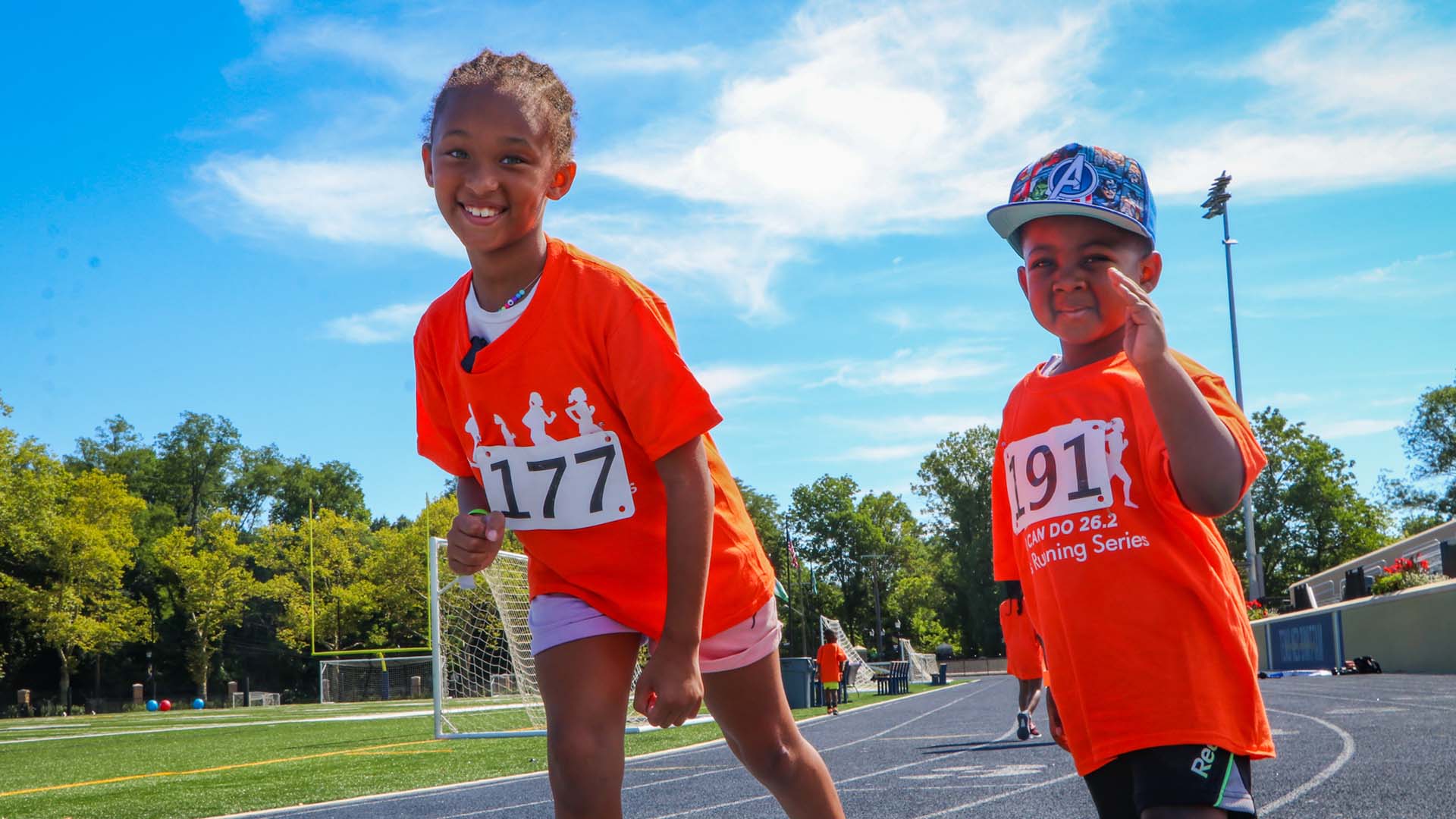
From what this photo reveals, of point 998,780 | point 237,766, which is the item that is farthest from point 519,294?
point 237,766

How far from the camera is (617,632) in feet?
8.73

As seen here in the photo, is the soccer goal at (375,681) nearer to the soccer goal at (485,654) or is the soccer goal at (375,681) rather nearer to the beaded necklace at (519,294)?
the soccer goal at (485,654)

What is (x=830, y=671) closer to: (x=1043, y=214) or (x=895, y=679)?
(x=895, y=679)

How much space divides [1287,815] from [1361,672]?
26719 mm

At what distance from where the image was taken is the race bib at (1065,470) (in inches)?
92.0

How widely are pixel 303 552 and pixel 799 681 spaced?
4886 centimetres

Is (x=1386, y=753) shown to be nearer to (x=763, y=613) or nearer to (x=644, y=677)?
(x=763, y=613)

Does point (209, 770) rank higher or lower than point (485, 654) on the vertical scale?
lower

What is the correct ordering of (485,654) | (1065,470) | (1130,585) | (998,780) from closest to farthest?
(1130,585)
(1065,470)
(998,780)
(485,654)

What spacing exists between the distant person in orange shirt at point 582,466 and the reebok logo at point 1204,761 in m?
1.03

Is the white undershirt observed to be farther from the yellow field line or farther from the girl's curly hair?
the yellow field line

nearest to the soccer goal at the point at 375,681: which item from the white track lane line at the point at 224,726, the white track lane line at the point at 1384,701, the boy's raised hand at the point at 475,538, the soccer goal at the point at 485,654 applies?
the white track lane line at the point at 224,726

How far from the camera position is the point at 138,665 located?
64.1 meters

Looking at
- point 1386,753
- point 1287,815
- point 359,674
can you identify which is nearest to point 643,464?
point 1287,815
